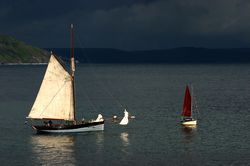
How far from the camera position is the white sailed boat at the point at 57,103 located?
347ft

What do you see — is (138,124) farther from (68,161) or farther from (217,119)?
(68,161)

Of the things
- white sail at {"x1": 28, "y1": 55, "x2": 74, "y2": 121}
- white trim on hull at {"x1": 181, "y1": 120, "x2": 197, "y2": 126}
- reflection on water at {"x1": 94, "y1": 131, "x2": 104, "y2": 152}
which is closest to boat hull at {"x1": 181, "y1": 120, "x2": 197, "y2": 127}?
white trim on hull at {"x1": 181, "y1": 120, "x2": 197, "y2": 126}

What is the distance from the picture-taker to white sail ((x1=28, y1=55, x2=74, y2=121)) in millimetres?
106688

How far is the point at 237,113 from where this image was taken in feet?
445

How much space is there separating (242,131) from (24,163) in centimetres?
4226

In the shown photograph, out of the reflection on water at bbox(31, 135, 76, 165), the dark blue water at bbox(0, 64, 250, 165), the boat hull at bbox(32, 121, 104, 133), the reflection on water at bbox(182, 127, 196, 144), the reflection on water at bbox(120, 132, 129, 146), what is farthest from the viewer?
the boat hull at bbox(32, 121, 104, 133)

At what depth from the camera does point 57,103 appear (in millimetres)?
107562

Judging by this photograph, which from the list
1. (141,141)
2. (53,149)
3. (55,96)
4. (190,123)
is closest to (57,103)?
(55,96)

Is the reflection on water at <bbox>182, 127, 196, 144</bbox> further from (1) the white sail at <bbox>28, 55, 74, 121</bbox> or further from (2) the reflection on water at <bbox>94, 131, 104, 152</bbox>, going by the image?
(1) the white sail at <bbox>28, 55, 74, 121</bbox>

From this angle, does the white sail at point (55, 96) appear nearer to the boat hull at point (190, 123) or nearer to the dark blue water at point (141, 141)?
the dark blue water at point (141, 141)

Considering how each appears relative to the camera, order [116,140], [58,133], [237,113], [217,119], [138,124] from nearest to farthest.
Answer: [116,140] < [58,133] < [138,124] < [217,119] < [237,113]

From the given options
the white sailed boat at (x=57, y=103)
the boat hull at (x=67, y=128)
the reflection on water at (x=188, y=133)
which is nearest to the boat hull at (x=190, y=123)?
the reflection on water at (x=188, y=133)

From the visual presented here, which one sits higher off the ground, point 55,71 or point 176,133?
point 55,71

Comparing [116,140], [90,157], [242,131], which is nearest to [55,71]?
[116,140]
